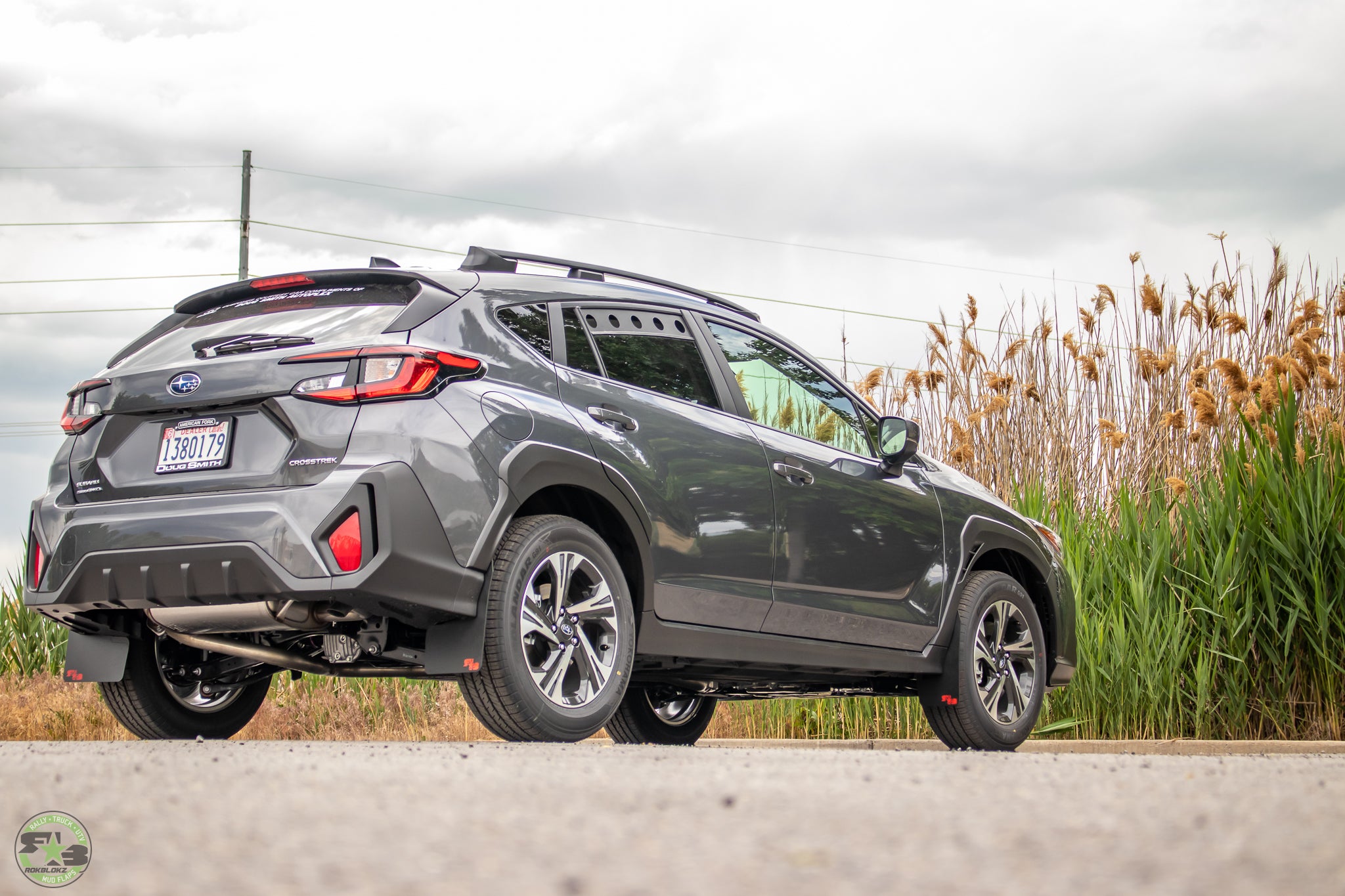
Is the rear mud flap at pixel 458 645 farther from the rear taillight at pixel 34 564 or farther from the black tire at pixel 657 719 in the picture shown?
the black tire at pixel 657 719

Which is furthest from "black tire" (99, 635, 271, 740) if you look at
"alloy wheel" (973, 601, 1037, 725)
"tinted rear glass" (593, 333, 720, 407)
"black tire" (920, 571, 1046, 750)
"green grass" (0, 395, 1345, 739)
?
"green grass" (0, 395, 1345, 739)

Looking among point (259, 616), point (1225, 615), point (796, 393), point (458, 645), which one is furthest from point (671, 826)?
point (1225, 615)

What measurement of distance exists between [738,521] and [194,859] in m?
3.55

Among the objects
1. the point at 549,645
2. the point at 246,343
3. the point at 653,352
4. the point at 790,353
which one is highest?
the point at 790,353

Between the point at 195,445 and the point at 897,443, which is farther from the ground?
the point at 897,443

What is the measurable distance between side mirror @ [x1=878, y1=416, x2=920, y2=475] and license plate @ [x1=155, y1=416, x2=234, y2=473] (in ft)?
11.0

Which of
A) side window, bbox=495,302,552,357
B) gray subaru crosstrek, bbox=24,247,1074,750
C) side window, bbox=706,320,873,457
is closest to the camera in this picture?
gray subaru crosstrek, bbox=24,247,1074,750

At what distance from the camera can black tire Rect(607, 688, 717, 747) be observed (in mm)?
7055

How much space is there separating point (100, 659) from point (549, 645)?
187cm

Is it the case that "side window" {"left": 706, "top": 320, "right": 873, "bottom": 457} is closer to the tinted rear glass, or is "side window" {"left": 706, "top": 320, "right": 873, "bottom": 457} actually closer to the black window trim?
the black window trim

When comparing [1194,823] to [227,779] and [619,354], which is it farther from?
[619,354]

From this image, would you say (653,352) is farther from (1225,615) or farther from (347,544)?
(1225,615)

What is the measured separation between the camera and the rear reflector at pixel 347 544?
4.27 metres

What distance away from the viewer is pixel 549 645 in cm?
470
